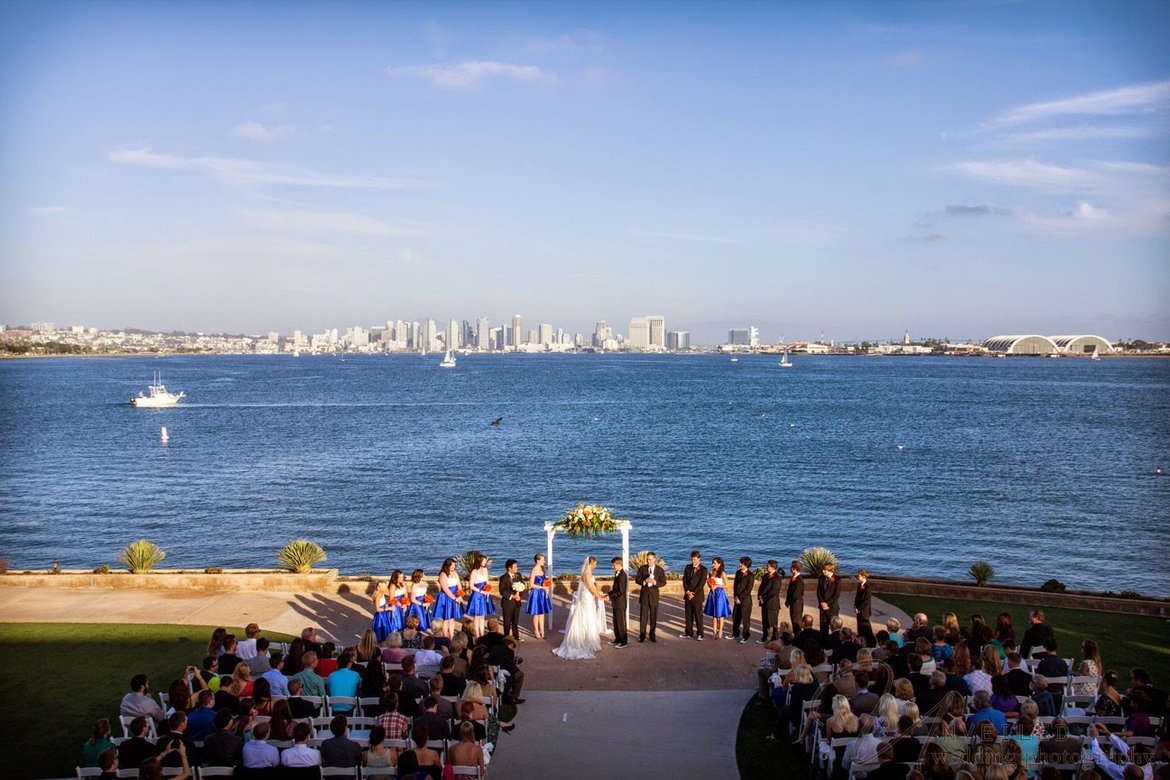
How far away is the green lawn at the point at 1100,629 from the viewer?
13.9 metres

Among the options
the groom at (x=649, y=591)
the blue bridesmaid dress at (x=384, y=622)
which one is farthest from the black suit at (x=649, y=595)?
the blue bridesmaid dress at (x=384, y=622)

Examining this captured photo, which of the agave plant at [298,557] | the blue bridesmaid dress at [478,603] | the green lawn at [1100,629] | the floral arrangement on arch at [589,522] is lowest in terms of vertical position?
the green lawn at [1100,629]

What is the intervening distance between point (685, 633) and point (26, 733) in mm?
9577

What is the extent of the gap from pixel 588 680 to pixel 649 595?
209cm

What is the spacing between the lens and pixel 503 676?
38.4 ft

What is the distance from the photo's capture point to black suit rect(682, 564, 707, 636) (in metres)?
14.5

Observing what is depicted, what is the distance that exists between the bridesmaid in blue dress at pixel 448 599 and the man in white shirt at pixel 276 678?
13.9 feet

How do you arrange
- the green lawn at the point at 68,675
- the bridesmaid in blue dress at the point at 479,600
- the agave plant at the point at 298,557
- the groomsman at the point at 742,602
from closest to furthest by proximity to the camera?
1. the green lawn at the point at 68,675
2. the bridesmaid in blue dress at the point at 479,600
3. the groomsman at the point at 742,602
4. the agave plant at the point at 298,557

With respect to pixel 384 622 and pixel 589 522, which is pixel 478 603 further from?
pixel 589 522

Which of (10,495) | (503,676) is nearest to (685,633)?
(503,676)

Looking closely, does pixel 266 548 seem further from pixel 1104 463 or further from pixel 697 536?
pixel 1104 463

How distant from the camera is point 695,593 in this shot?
14.7 m

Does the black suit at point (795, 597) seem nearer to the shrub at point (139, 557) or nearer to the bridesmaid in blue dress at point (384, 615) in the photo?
the bridesmaid in blue dress at point (384, 615)

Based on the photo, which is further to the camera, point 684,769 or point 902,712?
point 684,769
